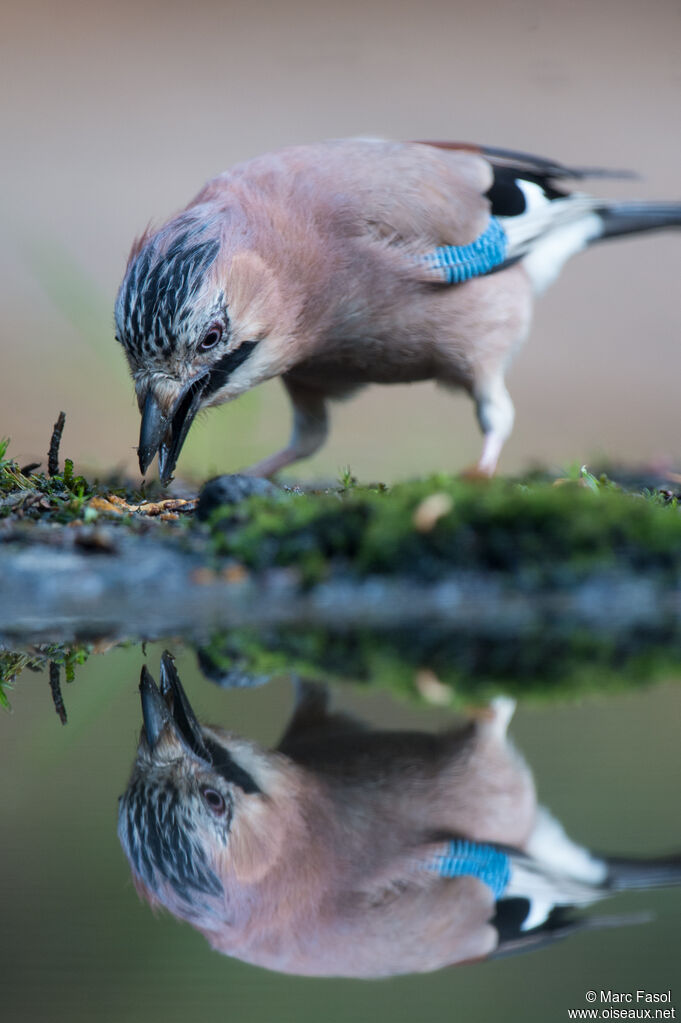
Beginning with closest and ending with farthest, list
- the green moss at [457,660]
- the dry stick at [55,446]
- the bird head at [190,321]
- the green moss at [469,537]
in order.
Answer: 1. the green moss at [457,660]
2. the green moss at [469,537]
3. the bird head at [190,321]
4. the dry stick at [55,446]

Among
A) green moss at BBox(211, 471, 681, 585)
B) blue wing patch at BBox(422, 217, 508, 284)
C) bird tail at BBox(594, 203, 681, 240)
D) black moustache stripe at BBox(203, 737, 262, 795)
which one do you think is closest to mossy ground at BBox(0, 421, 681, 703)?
green moss at BBox(211, 471, 681, 585)

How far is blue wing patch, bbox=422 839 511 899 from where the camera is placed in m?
1.12

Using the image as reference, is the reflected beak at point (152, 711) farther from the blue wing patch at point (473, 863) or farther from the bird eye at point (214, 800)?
the blue wing patch at point (473, 863)

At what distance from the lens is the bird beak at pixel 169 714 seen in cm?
148

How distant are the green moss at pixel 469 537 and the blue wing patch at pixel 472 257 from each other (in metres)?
1.48

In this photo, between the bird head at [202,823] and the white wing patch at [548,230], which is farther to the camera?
the white wing patch at [548,230]

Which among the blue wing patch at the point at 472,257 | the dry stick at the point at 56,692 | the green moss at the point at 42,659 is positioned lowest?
the green moss at the point at 42,659

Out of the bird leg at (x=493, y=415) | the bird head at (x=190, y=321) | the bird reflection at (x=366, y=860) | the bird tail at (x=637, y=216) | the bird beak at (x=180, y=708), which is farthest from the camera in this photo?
the bird tail at (x=637, y=216)

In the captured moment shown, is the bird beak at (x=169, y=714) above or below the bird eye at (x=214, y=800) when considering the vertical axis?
below

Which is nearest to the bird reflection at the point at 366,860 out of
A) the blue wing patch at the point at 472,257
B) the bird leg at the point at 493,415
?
the blue wing patch at the point at 472,257

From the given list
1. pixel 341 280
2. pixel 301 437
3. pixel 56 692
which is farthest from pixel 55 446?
pixel 56 692

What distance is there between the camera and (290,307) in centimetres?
361

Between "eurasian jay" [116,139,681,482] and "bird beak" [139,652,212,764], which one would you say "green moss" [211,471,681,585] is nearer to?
"bird beak" [139,652,212,764]

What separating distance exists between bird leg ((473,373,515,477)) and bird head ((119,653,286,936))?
2844 millimetres
